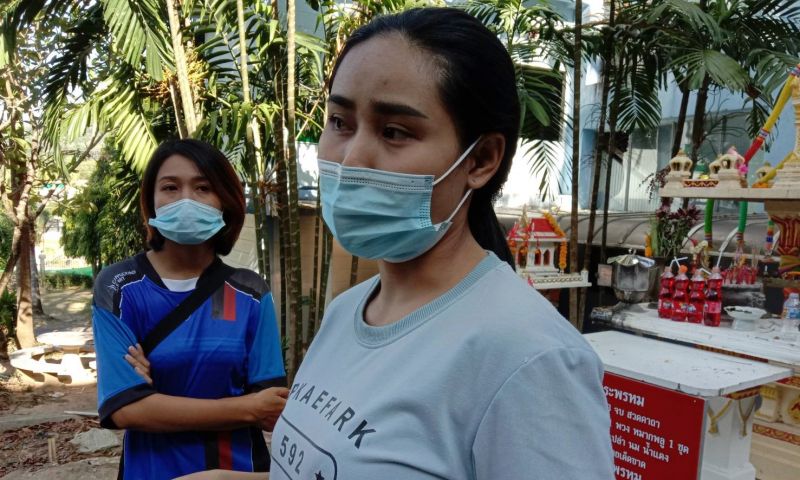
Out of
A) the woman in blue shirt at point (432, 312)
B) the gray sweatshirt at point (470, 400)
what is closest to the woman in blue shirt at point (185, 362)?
the woman in blue shirt at point (432, 312)

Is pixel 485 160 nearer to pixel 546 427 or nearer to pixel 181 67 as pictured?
pixel 546 427

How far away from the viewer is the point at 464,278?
2.95 feet

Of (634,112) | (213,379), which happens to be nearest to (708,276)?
(213,379)

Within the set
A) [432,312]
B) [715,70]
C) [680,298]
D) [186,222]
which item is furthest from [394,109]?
[715,70]

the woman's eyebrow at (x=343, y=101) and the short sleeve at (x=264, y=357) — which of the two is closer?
the woman's eyebrow at (x=343, y=101)

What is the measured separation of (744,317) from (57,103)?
16.0ft

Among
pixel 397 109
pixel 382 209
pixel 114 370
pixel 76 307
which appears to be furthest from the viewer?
pixel 76 307

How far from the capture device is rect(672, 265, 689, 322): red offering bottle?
307cm

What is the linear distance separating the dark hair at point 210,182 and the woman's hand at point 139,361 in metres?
0.42

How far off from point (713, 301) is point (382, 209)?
260 cm

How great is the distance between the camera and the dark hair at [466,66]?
862mm

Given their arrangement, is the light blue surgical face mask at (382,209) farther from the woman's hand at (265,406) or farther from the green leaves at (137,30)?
the green leaves at (137,30)

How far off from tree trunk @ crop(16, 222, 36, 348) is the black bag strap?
18.1ft

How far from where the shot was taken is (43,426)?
4926 mm
